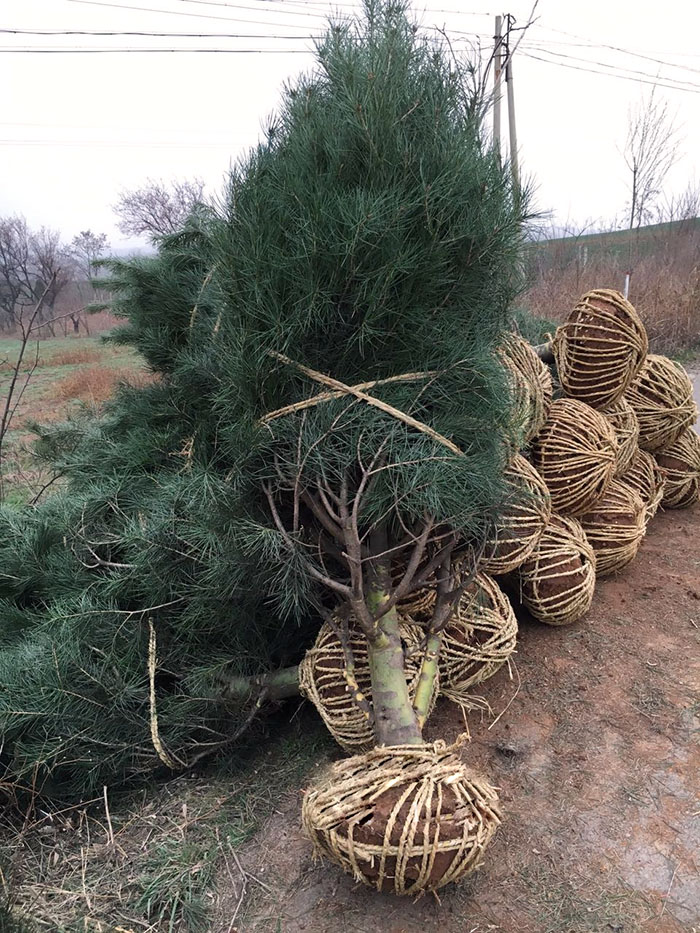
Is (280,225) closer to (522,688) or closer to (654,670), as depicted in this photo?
(522,688)

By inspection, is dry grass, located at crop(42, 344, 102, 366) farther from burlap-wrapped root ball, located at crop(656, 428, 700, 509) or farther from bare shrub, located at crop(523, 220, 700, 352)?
burlap-wrapped root ball, located at crop(656, 428, 700, 509)

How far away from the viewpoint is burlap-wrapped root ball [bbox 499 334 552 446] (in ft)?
9.49

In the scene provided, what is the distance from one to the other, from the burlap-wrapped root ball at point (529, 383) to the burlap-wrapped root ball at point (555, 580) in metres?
0.52

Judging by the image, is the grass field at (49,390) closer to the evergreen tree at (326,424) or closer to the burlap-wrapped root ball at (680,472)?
the evergreen tree at (326,424)

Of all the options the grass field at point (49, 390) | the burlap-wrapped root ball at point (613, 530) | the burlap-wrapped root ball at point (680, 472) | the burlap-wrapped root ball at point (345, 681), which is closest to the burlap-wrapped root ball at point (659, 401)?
the burlap-wrapped root ball at point (680, 472)

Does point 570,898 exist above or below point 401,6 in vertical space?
below

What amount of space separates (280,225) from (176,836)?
208 cm

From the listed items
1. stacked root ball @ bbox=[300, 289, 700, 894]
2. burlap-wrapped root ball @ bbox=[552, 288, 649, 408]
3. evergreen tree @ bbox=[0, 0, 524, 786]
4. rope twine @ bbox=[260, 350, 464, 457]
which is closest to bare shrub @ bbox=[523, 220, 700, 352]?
stacked root ball @ bbox=[300, 289, 700, 894]

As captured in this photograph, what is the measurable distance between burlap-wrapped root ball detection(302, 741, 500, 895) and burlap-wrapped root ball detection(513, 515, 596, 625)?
141 cm

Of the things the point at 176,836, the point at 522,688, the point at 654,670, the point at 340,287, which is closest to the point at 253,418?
the point at 340,287

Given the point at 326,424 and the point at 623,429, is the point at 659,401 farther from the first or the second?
the point at 326,424

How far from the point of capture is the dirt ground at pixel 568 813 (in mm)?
1882

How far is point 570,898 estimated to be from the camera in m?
1.91

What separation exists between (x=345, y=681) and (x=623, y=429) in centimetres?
255
